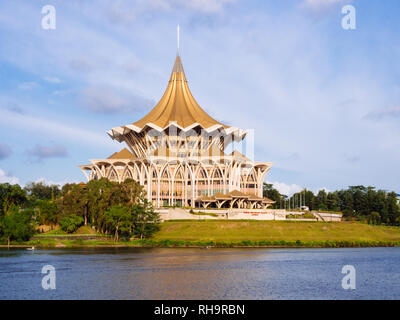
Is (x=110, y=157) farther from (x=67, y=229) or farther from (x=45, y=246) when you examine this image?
(x=45, y=246)

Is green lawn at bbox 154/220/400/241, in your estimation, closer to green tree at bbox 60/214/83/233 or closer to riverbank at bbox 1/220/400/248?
riverbank at bbox 1/220/400/248

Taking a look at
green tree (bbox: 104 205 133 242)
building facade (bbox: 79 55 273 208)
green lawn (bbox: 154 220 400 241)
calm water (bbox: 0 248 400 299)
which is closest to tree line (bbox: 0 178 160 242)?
green tree (bbox: 104 205 133 242)

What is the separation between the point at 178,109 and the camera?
314 feet

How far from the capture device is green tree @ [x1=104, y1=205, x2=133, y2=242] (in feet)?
208

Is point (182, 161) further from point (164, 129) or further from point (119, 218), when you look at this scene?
point (119, 218)

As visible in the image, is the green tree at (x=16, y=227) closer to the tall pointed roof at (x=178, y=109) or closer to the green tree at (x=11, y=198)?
the green tree at (x=11, y=198)

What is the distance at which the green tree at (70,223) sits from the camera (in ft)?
221

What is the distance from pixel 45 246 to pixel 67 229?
5955mm

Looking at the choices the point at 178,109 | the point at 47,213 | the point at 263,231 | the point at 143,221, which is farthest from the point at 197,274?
the point at 178,109

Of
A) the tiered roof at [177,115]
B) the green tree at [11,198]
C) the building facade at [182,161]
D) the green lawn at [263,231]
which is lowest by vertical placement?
the green lawn at [263,231]

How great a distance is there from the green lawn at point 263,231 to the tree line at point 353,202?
77.3ft

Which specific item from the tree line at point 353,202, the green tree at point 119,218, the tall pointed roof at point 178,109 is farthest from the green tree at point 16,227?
the tree line at point 353,202

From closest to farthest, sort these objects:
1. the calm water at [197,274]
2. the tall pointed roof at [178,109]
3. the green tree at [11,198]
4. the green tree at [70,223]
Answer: the calm water at [197,274] < the green tree at [70,223] < the green tree at [11,198] < the tall pointed roof at [178,109]
